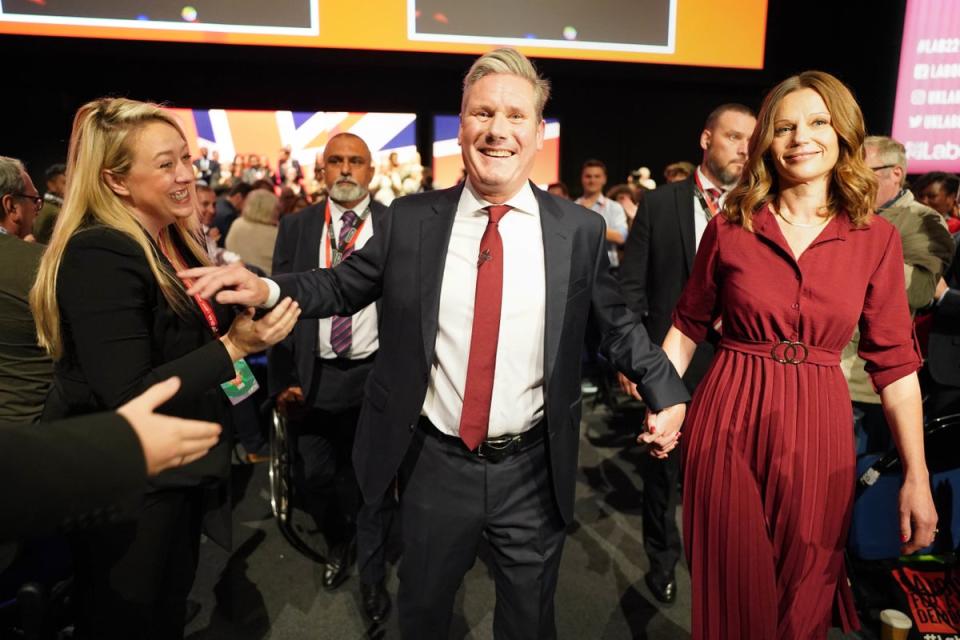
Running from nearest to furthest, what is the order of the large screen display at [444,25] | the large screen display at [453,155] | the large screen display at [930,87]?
the large screen display at [444,25]
the large screen display at [930,87]
the large screen display at [453,155]

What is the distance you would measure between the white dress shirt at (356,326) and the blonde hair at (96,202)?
122 cm

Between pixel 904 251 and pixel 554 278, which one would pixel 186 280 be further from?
pixel 904 251

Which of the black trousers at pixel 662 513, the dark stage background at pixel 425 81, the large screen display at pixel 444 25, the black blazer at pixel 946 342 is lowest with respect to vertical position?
the black trousers at pixel 662 513

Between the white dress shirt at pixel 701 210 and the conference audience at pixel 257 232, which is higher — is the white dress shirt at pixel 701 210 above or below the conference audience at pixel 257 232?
above

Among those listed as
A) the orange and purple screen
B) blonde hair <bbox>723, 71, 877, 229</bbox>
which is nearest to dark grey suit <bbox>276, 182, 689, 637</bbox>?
blonde hair <bbox>723, 71, 877, 229</bbox>

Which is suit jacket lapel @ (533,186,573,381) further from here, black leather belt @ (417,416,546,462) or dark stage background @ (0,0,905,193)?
dark stage background @ (0,0,905,193)

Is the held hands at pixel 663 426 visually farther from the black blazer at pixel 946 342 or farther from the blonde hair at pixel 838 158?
the black blazer at pixel 946 342

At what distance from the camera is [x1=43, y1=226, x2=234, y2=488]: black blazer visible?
138 centimetres

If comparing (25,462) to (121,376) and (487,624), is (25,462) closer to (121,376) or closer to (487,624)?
(121,376)

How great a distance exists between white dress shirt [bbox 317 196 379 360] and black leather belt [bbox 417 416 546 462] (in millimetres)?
1089

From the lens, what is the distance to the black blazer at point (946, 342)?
9.03ft

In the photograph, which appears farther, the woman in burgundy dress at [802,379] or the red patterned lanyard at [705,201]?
the red patterned lanyard at [705,201]

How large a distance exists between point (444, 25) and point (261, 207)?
266 centimetres

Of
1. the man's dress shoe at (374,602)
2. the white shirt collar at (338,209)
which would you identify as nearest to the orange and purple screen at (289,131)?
the white shirt collar at (338,209)
